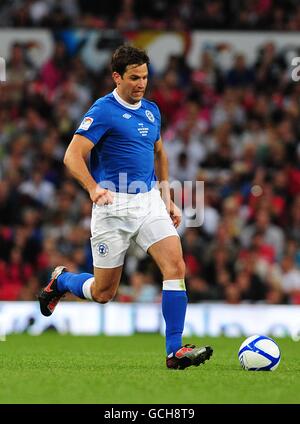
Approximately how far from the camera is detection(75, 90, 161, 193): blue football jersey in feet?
27.2

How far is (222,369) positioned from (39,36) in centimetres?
1157

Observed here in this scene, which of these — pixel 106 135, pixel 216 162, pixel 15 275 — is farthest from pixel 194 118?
pixel 106 135

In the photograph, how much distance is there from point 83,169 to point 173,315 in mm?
1305

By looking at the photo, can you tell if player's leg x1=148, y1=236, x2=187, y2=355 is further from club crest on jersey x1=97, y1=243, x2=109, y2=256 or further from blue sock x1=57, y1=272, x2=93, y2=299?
blue sock x1=57, y1=272, x2=93, y2=299

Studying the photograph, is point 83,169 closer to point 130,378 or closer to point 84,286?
point 84,286

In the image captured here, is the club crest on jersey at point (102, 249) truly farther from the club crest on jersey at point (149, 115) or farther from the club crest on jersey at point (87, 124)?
the club crest on jersey at point (149, 115)

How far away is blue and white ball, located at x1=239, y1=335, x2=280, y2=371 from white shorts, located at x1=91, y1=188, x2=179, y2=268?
40.9 inches

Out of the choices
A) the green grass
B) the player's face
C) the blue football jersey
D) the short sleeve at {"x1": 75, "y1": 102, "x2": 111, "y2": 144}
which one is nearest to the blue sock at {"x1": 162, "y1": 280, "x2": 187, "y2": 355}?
the green grass

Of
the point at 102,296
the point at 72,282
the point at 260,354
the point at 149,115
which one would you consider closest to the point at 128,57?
the point at 149,115

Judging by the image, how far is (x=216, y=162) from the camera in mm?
17250

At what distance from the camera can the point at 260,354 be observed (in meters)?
8.02

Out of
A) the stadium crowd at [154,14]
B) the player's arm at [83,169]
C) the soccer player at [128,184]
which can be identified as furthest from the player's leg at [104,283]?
the stadium crowd at [154,14]

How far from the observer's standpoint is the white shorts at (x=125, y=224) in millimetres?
8234
